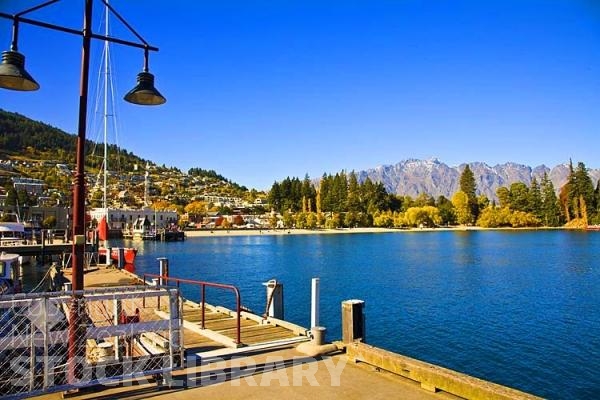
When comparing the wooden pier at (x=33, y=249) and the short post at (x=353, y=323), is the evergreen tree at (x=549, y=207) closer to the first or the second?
the wooden pier at (x=33, y=249)

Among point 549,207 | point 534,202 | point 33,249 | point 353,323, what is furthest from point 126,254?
point 549,207

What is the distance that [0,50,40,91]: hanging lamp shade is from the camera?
7543mm

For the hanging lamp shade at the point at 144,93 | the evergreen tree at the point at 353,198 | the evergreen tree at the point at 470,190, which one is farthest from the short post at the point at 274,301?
the evergreen tree at the point at 470,190

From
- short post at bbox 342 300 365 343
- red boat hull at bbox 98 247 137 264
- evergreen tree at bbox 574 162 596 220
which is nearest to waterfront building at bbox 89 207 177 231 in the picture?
red boat hull at bbox 98 247 137 264

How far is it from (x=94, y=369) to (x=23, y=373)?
1.26 meters

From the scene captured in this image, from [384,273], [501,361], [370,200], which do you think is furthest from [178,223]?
[501,361]

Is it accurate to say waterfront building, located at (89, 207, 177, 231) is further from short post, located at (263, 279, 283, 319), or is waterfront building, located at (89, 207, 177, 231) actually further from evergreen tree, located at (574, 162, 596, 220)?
short post, located at (263, 279, 283, 319)

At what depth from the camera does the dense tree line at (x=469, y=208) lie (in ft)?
535

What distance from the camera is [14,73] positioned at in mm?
7562

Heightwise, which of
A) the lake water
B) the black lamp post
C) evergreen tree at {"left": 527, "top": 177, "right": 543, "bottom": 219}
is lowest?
the lake water

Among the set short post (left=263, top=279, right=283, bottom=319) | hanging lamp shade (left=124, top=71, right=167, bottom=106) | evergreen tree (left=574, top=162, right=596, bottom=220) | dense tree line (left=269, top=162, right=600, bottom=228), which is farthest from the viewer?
dense tree line (left=269, top=162, right=600, bottom=228)

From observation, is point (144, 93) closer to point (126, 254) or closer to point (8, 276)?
point (8, 276)

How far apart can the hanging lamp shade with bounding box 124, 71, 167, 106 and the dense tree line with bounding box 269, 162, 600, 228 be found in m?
177

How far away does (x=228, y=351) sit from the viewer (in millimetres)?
10703
